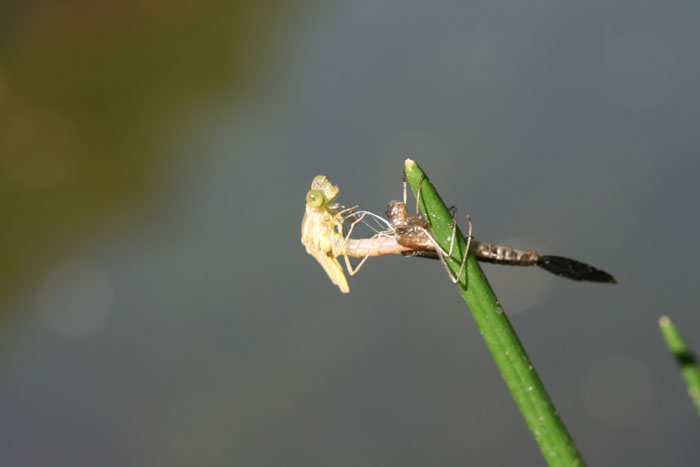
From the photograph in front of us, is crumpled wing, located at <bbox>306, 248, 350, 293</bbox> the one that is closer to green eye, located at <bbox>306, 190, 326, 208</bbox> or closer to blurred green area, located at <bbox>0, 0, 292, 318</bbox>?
green eye, located at <bbox>306, 190, 326, 208</bbox>

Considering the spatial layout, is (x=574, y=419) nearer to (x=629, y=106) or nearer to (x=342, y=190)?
(x=342, y=190)

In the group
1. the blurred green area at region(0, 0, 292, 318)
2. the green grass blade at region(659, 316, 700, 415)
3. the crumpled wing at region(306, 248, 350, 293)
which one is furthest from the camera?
the blurred green area at region(0, 0, 292, 318)

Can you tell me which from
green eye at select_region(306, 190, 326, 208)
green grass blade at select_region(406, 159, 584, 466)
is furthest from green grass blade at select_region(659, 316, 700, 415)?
green eye at select_region(306, 190, 326, 208)

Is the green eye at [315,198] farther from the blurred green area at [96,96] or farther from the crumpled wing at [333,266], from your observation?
the blurred green area at [96,96]

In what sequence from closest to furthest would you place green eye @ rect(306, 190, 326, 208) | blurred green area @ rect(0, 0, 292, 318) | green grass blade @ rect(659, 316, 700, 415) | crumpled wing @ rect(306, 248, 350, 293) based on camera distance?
green grass blade @ rect(659, 316, 700, 415)
green eye @ rect(306, 190, 326, 208)
crumpled wing @ rect(306, 248, 350, 293)
blurred green area @ rect(0, 0, 292, 318)

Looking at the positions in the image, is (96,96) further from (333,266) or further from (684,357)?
(684,357)

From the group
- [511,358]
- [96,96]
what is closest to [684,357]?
[511,358]
